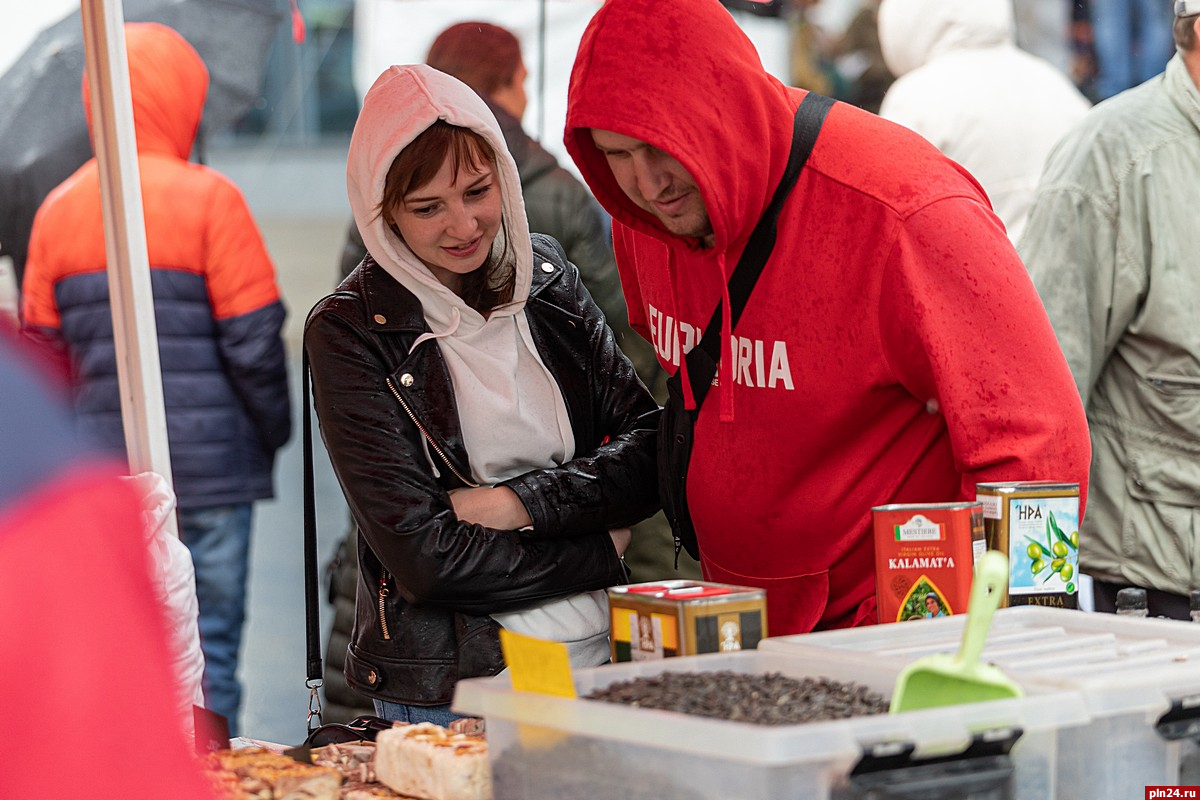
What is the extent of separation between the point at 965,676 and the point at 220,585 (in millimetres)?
3021

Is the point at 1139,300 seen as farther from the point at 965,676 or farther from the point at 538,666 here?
the point at 538,666

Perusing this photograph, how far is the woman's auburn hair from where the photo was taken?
207 centimetres

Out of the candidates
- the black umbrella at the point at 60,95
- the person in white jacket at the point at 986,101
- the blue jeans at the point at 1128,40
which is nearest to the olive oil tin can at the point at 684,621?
the person in white jacket at the point at 986,101

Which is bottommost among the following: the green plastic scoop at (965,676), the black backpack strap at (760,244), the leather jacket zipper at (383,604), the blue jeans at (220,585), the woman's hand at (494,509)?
the blue jeans at (220,585)

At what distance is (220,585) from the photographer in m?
3.87

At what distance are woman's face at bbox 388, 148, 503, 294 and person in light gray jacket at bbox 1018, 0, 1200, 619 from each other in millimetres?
1195

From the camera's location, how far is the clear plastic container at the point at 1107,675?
1203 millimetres

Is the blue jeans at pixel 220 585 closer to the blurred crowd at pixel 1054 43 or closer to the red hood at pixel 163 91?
the red hood at pixel 163 91

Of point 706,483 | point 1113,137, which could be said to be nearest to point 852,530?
point 706,483

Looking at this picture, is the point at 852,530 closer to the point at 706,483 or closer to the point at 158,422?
the point at 706,483

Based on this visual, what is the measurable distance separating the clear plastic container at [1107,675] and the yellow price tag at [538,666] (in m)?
0.25

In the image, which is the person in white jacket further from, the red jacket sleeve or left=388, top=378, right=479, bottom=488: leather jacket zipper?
left=388, top=378, right=479, bottom=488: leather jacket zipper

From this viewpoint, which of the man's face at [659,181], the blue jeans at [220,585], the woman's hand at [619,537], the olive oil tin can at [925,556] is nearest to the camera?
the olive oil tin can at [925,556]

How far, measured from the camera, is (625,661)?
4.73ft
